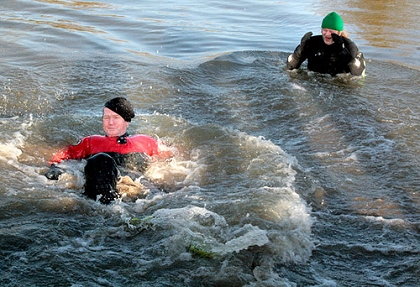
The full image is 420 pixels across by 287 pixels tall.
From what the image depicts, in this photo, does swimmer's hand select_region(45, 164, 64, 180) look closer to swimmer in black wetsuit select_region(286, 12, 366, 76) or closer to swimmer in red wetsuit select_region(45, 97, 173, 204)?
swimmer in red wetsuit select_region(45, 97, 173, 204)

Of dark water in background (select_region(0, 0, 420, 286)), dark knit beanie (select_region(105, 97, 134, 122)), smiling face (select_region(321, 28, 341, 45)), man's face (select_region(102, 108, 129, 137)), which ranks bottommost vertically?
dark water in background (select_region(0, 0, 420, 286))

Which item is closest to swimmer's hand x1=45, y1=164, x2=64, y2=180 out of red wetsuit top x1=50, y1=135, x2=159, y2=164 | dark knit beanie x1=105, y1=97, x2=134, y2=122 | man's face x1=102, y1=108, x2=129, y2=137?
red wetsuit top x1=50, y1=135, x2=159, y2=164

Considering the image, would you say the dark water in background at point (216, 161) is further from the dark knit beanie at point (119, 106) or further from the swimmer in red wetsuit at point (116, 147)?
the dark knit beanie at point (119, 106)

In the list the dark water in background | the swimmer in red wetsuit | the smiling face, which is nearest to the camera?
the dark water in background

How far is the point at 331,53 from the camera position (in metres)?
9.68

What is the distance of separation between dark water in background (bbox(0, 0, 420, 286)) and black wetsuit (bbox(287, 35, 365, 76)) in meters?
0.21

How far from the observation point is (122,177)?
5.62 meters

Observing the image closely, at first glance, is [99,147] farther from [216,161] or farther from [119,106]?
[216,161]

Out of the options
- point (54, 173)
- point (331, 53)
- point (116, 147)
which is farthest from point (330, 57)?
point (54, 173)

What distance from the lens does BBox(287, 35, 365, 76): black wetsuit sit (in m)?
9.41

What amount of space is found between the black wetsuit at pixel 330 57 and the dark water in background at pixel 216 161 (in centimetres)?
21

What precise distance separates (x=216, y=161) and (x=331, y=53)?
401 cm

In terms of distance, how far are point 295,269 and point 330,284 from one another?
29cm

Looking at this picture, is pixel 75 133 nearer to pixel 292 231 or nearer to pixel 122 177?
pixel 122 177
